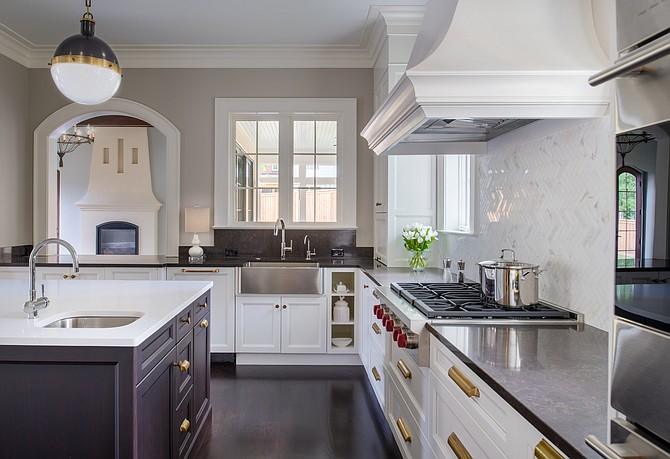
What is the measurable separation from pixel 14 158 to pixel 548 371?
16.2 feet

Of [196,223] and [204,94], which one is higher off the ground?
[204,94]

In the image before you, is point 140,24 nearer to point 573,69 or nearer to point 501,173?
point 501,173

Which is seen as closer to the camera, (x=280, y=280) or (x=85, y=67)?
(x=85, y=67)

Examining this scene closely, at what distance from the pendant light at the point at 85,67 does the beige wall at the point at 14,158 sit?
2698mm

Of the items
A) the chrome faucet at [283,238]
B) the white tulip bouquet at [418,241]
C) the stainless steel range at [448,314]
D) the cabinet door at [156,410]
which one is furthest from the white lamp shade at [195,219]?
the stainless steel range at [448,314]

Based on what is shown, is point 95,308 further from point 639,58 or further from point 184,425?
point 639,58

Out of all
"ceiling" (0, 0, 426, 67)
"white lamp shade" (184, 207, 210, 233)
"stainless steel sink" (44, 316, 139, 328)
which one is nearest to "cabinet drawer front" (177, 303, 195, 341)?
"stainless steel sink" (44, 316, 139, 328)

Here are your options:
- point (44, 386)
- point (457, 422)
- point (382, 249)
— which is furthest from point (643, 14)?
point (382, 249)

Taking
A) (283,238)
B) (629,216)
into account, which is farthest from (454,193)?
(629,216)

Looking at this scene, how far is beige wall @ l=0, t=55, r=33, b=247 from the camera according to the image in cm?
429

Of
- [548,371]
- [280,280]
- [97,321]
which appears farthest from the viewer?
[280,280]

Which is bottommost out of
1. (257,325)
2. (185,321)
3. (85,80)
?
(257,325)

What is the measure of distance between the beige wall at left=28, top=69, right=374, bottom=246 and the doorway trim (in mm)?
65

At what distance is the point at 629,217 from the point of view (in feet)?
2.32
